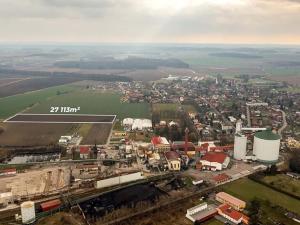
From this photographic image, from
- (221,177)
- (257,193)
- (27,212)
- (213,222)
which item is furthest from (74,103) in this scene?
(213,222)

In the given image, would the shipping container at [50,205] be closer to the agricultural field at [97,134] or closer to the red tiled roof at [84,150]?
the red tiled roof at [84,150]


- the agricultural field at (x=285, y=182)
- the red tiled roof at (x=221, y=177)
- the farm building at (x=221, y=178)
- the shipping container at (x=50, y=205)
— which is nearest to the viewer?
the shipping container at (x=50, y=205)

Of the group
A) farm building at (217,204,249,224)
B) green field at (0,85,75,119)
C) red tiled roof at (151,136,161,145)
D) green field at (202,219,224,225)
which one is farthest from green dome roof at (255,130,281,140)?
green field at (0,85,75,119)

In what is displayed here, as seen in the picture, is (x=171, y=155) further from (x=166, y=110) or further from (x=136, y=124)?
(x=166, y=110)

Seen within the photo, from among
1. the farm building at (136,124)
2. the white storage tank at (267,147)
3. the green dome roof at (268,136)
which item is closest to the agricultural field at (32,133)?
the farm building at (136,124)

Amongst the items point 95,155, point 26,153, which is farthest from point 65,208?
point 26,153

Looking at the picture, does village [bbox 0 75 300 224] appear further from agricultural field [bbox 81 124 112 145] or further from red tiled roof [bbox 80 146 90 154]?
agricultural field [bbox 81 124 112 145]
